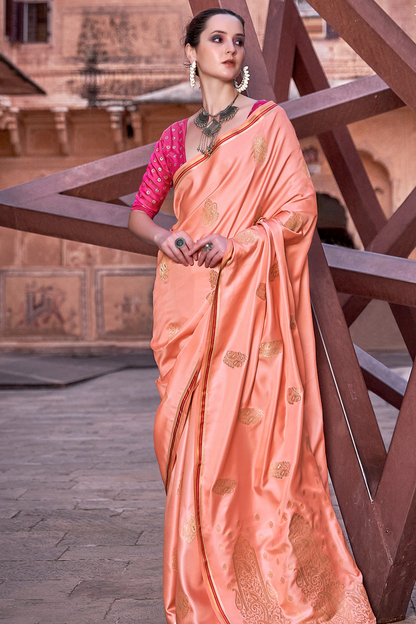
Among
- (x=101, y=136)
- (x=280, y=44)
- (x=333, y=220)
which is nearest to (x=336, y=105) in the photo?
(x=280, y=44)

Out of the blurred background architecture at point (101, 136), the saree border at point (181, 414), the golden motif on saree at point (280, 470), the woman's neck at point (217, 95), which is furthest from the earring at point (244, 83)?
the blurred background architecture at point (101, 136)

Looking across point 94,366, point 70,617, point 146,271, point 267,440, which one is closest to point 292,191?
point 267,440

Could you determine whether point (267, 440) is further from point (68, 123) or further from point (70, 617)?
point (68, 123)

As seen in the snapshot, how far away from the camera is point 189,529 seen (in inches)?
68.6

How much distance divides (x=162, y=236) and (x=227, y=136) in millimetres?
330

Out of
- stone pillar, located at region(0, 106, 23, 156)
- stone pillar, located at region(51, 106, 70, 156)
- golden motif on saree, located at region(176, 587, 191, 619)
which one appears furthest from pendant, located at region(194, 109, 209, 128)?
stone pillar, located at region(0, 106, 23, 156)

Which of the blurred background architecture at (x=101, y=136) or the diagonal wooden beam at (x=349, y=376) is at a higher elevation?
the blurred background architecture at (x=101, y=136)

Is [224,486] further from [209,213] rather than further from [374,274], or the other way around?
[374,274]

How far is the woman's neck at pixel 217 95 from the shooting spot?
1.92 m

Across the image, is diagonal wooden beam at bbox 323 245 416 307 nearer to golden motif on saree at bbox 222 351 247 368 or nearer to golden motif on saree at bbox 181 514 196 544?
golden motif on saree at bbox 222 351 247 368

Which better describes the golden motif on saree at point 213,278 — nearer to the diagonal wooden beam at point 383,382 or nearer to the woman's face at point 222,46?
the woman's face at point 222,46

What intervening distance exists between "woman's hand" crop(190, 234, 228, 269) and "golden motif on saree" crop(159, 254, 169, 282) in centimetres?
17

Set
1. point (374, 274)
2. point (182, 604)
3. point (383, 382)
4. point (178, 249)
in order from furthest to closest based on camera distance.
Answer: point (383, 382) → point (374, 274) → point (178, 249) → point (182, 604)

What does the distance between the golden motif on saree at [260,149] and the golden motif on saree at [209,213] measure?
17 centimetres
